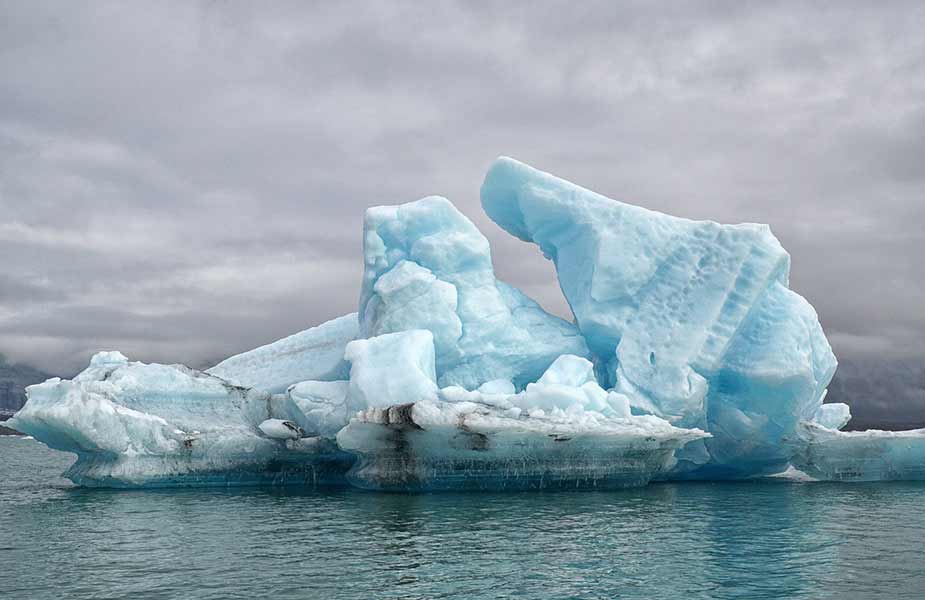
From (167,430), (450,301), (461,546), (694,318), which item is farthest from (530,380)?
(461,546)

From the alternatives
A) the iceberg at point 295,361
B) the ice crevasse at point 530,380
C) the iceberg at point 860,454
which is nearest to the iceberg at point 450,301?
the ice crevasse at point 530,380

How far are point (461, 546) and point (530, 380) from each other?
31.8ft

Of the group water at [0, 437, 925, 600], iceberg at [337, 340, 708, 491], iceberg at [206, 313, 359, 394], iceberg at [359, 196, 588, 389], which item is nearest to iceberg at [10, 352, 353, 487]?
water at [0, 437, 925, 600]

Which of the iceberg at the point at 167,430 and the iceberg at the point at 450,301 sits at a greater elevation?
the iceberg at the point at 450,301

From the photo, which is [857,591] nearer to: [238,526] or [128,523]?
[238,526]

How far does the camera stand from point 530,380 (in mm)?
20234

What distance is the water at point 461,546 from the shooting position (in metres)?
8.73

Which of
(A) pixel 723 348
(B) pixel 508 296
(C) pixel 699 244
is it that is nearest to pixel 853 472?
(A) pixel 723 348

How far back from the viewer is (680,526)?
12719mm

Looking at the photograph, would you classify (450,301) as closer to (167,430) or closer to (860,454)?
(167,430)

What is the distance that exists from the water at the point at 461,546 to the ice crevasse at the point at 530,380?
108 cm

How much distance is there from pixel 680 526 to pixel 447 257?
9008mm

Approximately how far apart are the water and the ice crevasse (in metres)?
1.08

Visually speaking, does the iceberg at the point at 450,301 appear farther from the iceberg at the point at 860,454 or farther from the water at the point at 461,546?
the iceberg at the point at 860,454
